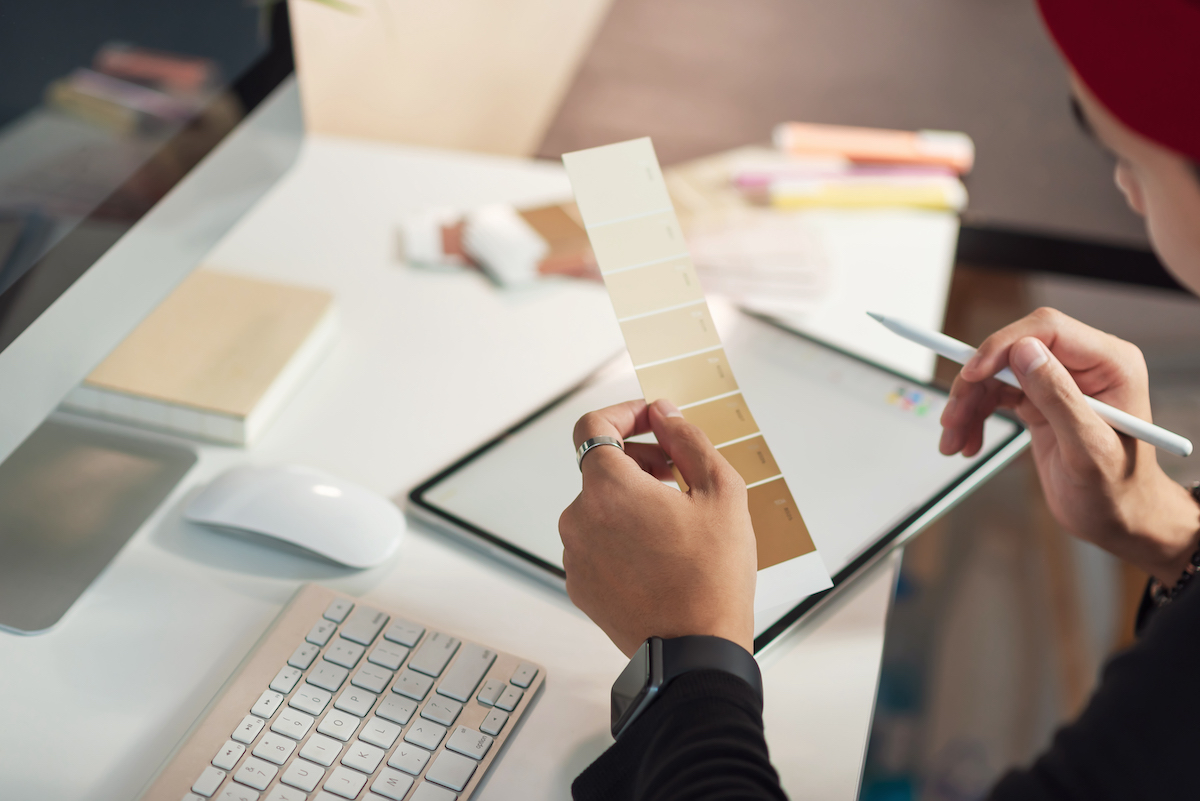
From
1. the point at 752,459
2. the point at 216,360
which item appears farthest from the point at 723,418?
the point at 216,360

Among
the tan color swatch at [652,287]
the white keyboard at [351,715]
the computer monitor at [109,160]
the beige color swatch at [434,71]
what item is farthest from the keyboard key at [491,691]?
the beige color swatch at [434,71]

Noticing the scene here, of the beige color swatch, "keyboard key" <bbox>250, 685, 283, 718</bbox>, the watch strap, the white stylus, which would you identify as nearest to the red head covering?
the white stylus

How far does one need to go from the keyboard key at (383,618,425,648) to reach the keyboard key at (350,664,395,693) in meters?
0.02

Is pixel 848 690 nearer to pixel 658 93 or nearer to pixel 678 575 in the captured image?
pixel 678 575

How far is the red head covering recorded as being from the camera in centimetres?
39

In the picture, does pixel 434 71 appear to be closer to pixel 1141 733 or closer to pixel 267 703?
pixel 267 703

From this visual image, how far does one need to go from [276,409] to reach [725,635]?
0.45 meters

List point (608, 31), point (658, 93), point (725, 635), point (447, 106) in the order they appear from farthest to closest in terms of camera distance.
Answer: point (447, 106) → point (608, 31) → point (658, 93) → point (725, 635)

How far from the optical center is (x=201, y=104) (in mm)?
720

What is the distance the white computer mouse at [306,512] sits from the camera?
62 cm

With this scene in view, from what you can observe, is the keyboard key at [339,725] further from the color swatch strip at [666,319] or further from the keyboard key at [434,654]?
the color swatch strip at [666,319]

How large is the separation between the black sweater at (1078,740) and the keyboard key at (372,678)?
151 mm

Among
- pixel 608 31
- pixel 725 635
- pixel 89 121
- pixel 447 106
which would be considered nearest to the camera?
pixel 725 635

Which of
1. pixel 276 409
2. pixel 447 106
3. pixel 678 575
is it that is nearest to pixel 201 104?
pixel 276 409
